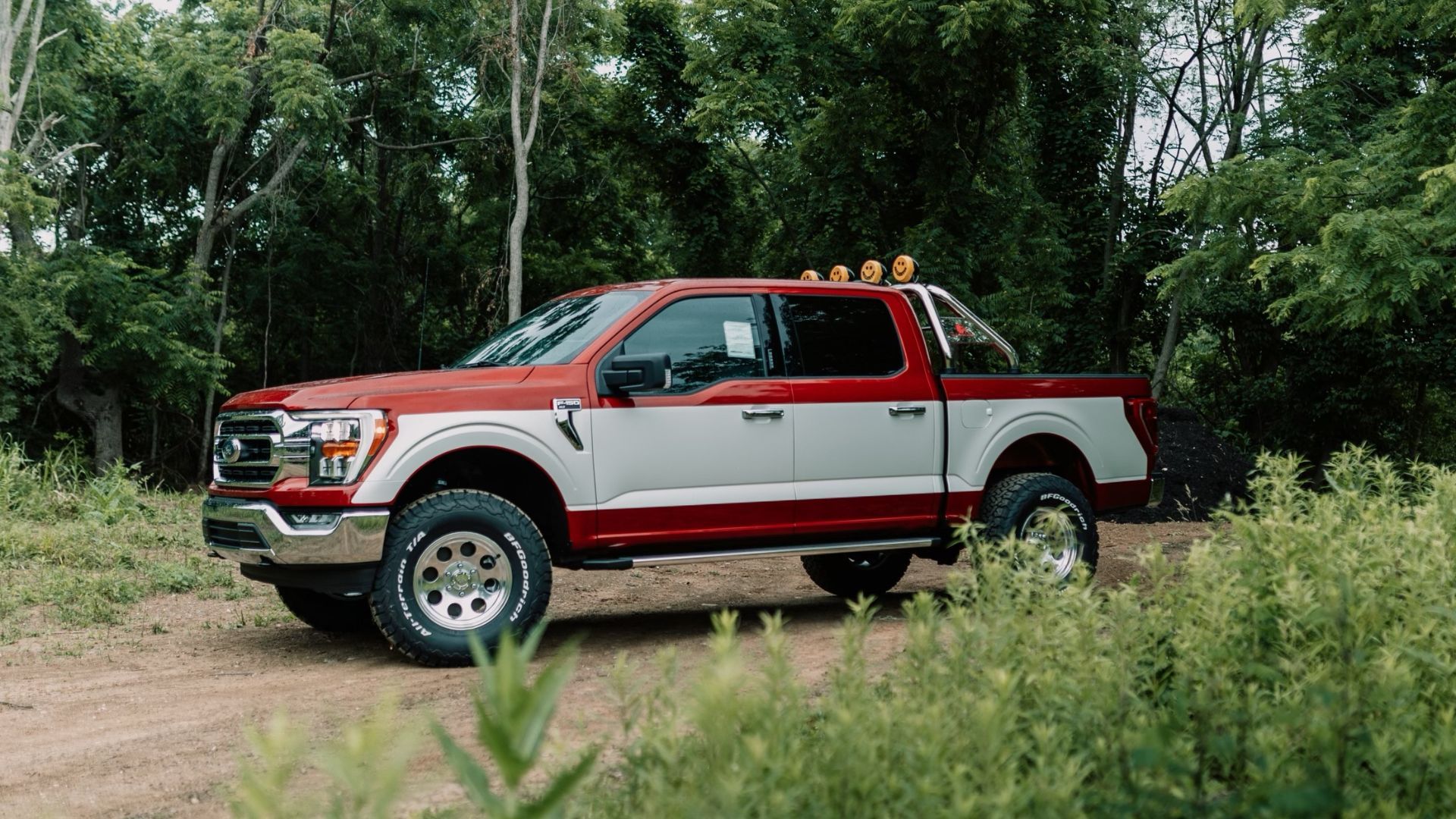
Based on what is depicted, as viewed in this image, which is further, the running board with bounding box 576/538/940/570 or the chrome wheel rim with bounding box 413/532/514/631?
the running board with bounding box 576/538/940/570

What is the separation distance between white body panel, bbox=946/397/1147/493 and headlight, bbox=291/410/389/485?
3.58 meters

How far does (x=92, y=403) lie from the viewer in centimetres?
2506

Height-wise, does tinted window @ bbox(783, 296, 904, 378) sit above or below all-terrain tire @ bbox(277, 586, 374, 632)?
above

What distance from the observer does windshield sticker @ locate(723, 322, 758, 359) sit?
775 cm

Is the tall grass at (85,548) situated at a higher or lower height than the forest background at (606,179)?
lower

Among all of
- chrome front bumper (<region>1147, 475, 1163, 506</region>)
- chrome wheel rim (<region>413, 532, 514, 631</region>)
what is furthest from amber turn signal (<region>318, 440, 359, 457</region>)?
chrome front bumper (<region>1147, 475, 1163, 506</region>)

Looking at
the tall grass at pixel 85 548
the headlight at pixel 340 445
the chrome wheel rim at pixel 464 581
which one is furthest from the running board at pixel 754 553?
the tall grass at pixel 85 548

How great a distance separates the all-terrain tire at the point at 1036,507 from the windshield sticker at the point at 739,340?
188 centimetres

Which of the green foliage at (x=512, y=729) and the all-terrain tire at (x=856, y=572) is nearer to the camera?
the green foliage at (x=512, y=729)

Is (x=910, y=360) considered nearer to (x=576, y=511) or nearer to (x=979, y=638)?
(x=576, y=511)

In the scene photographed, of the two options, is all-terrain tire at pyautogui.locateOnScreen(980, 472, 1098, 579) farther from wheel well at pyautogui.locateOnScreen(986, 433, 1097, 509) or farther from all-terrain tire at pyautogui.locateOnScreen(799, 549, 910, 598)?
all-terrain tire at pyautogui.locateOnScreen(799, 549, 910, 598)

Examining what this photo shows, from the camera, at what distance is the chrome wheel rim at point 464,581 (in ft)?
22.1

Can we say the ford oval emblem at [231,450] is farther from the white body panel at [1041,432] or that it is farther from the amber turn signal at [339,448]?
the white body panel at [1041,432]

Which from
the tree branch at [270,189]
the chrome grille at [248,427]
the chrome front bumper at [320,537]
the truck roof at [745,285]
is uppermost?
the tree branch at [270,189]
